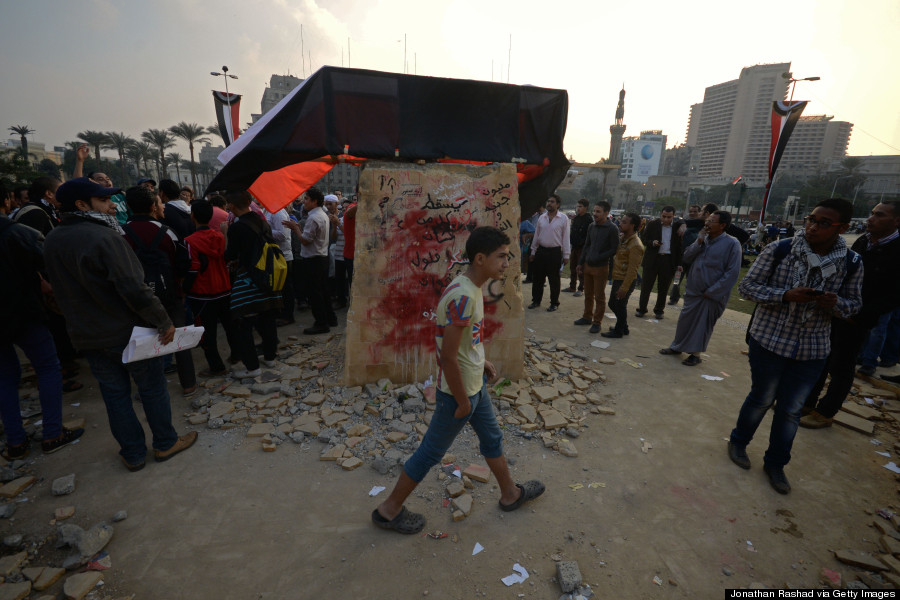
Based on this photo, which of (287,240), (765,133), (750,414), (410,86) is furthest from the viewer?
(765,133)

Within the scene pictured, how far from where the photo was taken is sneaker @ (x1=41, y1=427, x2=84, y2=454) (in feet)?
10.8

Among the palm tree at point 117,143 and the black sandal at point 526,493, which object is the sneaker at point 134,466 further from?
the palm tree at point 117,143

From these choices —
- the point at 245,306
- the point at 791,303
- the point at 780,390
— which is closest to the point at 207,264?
the point at 245,306

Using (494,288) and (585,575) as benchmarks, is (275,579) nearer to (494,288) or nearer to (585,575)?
(585,575)

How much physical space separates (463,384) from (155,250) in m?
3.18

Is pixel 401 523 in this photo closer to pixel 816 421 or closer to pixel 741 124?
pixel 816 421

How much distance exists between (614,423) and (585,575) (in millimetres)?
1955

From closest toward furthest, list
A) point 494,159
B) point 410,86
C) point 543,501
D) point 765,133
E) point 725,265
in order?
point 543,501 < point 410,86 < point 494,159 < point 725,265 < point 765,133

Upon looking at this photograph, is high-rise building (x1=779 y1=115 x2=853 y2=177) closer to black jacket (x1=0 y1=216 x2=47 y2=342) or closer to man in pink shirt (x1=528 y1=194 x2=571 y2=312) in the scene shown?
man in pink shirt (x1=528 y1=194 x2=571 y2=312)

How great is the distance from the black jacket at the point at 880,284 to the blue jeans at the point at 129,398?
6.17 meters

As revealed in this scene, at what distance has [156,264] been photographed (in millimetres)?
3578

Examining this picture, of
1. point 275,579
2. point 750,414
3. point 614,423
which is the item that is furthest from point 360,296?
point 750,414

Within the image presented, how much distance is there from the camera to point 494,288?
Answer: 4418 mm

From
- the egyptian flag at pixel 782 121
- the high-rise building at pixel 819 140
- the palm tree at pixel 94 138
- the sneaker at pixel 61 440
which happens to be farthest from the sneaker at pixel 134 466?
the high-rise building at pixel 819 140
